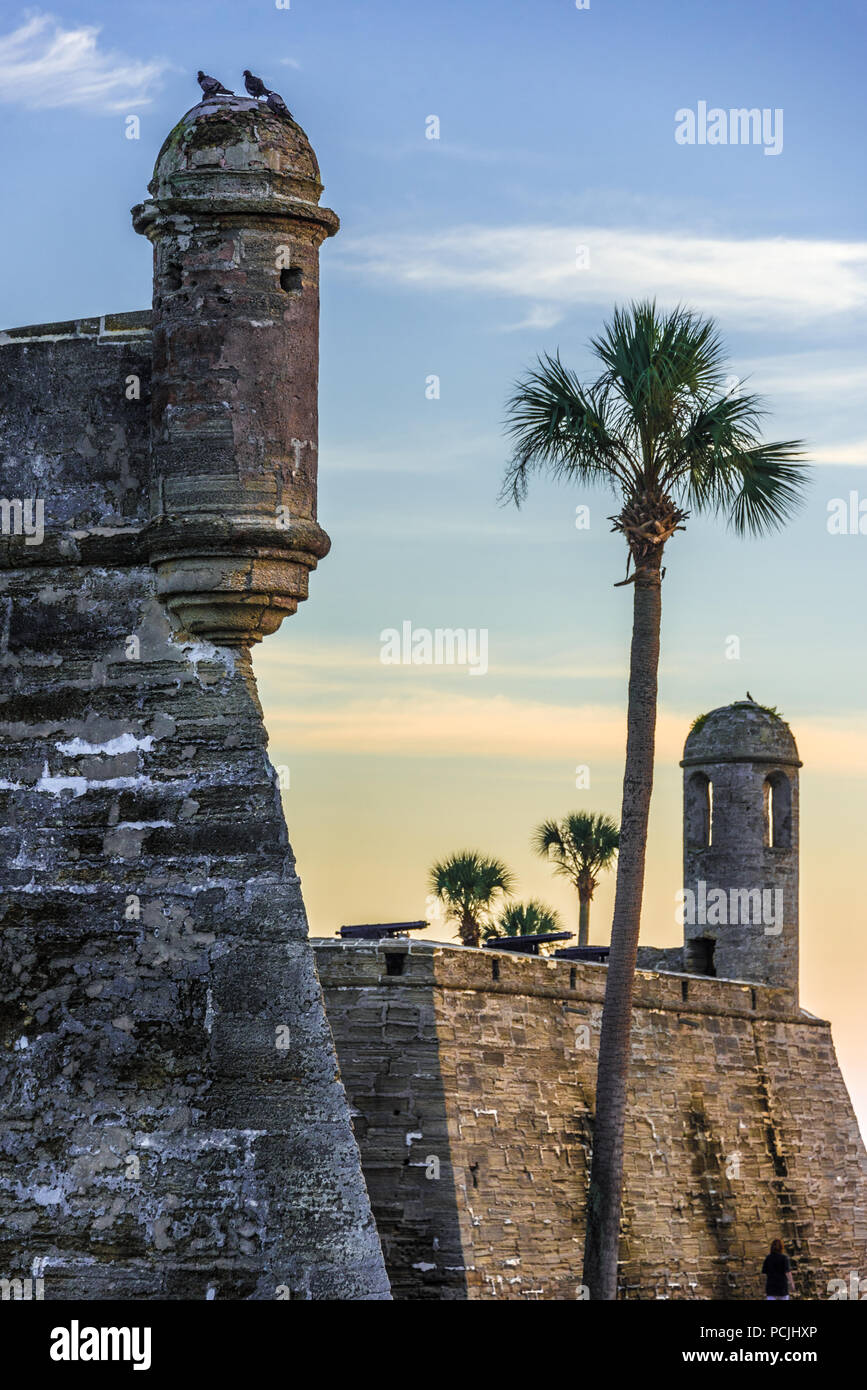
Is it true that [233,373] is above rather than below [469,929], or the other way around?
below

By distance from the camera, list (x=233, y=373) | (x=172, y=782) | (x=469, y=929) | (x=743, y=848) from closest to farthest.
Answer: (x=172, y=782) → (x=233, y=373) → (x=743, y=848) → (x=469, y=929)

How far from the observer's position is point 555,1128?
79.3 feet

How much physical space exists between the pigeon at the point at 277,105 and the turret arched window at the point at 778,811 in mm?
23561

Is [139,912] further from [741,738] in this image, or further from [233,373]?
[741,738]

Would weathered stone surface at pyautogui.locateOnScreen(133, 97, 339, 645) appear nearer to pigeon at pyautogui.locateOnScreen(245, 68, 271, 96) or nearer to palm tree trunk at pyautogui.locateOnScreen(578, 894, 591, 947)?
pigeon at pyautogui.locateOnScreen(245, 68, 271, 96)

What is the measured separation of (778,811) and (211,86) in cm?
2399

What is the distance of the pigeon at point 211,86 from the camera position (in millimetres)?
12352

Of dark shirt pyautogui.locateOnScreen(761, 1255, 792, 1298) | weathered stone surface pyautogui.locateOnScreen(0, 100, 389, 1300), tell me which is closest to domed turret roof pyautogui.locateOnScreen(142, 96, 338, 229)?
weathered stone surface pyautogui.locateOnScreen(0, 100, 389, 1300)

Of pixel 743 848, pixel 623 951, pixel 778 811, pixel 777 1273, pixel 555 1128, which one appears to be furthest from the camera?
pixel 778 811

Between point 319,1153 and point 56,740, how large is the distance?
262cm

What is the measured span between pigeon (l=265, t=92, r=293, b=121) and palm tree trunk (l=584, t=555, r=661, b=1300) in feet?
32.0

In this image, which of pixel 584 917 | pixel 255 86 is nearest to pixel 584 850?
pixel 584 917

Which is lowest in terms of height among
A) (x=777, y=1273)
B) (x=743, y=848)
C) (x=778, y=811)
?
(x=777, y=1273)

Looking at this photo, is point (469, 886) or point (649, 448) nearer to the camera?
point (649, 448)
